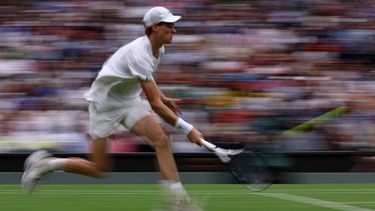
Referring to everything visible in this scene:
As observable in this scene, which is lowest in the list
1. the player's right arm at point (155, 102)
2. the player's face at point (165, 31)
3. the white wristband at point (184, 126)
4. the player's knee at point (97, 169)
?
the player's knee at point (97, 169)

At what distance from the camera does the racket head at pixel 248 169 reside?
7.79m

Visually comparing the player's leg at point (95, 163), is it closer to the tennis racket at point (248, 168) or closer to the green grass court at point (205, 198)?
the green grass court at point (205, 198)

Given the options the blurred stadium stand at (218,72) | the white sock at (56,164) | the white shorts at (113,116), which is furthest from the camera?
the blurred stadium stand at (218,72)

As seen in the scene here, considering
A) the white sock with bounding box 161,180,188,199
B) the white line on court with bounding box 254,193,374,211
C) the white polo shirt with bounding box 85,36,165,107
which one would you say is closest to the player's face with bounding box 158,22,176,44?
the white polo shirt with bounding box 85,36,165,107

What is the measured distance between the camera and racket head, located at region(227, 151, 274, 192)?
25.6 feet

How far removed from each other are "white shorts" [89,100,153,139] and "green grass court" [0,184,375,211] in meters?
0.97

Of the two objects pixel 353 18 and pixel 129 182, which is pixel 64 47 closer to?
pixel 129 182

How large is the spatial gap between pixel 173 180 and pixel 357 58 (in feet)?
26.1

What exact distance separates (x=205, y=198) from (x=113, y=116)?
7.58ft

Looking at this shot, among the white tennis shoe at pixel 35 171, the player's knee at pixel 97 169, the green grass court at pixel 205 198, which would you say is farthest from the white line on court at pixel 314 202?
the white tennis shoe at pixel 35 171

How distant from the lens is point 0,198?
8.64 m

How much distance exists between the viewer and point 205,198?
8688mm

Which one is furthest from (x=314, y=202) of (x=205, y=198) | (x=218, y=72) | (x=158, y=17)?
(x=218, y=72)

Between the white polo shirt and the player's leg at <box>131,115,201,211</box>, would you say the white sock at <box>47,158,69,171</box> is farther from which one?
the player's leg at <box>131,115,201,211</box>
